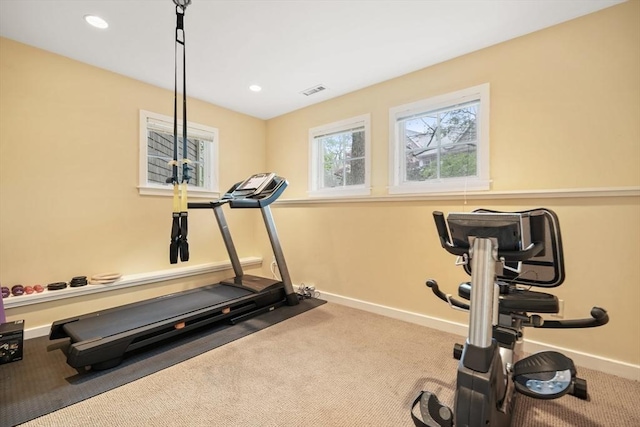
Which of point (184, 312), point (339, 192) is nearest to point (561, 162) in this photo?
point (339, 192)

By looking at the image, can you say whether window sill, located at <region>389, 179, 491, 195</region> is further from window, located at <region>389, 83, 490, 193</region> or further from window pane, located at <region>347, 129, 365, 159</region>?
window pane, located at <region>347, 129, 365, 159</region>

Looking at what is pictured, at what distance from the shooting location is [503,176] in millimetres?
2336

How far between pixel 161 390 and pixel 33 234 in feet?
6.20

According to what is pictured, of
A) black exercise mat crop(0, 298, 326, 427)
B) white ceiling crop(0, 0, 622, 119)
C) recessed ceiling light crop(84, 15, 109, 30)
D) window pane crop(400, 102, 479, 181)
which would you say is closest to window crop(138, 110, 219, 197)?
white ceiling crop(0, 0, 622, 119)

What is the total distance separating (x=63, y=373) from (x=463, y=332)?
2987 mm

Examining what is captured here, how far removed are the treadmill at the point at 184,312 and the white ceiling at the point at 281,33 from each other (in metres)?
1.20

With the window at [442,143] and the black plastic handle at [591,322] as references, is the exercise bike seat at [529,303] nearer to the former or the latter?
the black plastic handle at [591,322]

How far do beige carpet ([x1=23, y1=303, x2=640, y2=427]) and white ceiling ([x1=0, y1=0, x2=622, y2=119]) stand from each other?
246 cm

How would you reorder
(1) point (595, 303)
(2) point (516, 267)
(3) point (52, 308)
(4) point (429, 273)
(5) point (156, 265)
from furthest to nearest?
(5) point (156, 265) → (4) point (429, 273) → (3) point (52, 308) → (1) point (595, 303) → (2) point (516, 267)

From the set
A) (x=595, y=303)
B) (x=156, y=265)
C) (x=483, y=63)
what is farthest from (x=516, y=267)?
(x=156, y=265)

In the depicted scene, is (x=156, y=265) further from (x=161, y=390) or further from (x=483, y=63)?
(x=483, y=63)

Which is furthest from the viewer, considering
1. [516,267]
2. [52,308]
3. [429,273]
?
[429,273]

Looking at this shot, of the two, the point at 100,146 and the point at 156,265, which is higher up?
the point at 100,146

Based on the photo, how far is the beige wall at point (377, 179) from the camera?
1.93 metres
